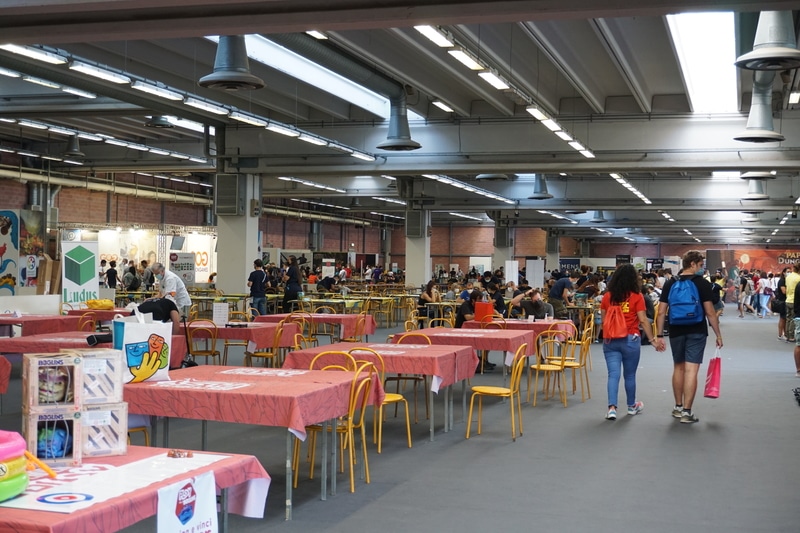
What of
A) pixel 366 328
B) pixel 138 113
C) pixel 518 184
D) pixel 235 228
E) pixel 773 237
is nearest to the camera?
pixel 366 328

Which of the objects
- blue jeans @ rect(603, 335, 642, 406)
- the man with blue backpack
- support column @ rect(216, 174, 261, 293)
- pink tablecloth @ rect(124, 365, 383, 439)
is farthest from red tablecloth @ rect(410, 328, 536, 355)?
support column @ rect(216, 174, 261, 293)

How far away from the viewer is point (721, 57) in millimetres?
11812

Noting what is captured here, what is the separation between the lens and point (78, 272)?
14.0 meters

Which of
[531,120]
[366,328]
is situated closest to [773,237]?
[531,120]

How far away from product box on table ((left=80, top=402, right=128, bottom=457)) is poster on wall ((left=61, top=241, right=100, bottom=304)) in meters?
11.1

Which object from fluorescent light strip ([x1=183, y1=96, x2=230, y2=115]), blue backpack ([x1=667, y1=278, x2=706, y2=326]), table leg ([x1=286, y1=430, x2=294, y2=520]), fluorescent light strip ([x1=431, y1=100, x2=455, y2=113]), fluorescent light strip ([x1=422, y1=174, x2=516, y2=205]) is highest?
fluorescent light strip ([x1=431, y1=100, x2=455, y2=113])

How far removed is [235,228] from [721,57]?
31.4 ft

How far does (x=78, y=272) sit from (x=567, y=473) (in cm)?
1016

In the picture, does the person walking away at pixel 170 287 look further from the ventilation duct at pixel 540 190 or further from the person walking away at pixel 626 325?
the ventilation duct at pixel 540 190

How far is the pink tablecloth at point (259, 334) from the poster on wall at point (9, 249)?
7.29m

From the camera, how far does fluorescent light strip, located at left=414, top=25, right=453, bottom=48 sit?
7.32m

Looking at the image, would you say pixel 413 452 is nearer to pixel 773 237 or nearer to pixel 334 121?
pixel 334 121

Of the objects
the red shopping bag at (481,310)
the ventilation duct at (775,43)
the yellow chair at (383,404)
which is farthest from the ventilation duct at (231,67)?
the ventilation duct at (775,43)

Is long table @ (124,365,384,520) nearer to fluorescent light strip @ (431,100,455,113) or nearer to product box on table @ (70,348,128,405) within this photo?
product box on table @ (70,348,128,405)
